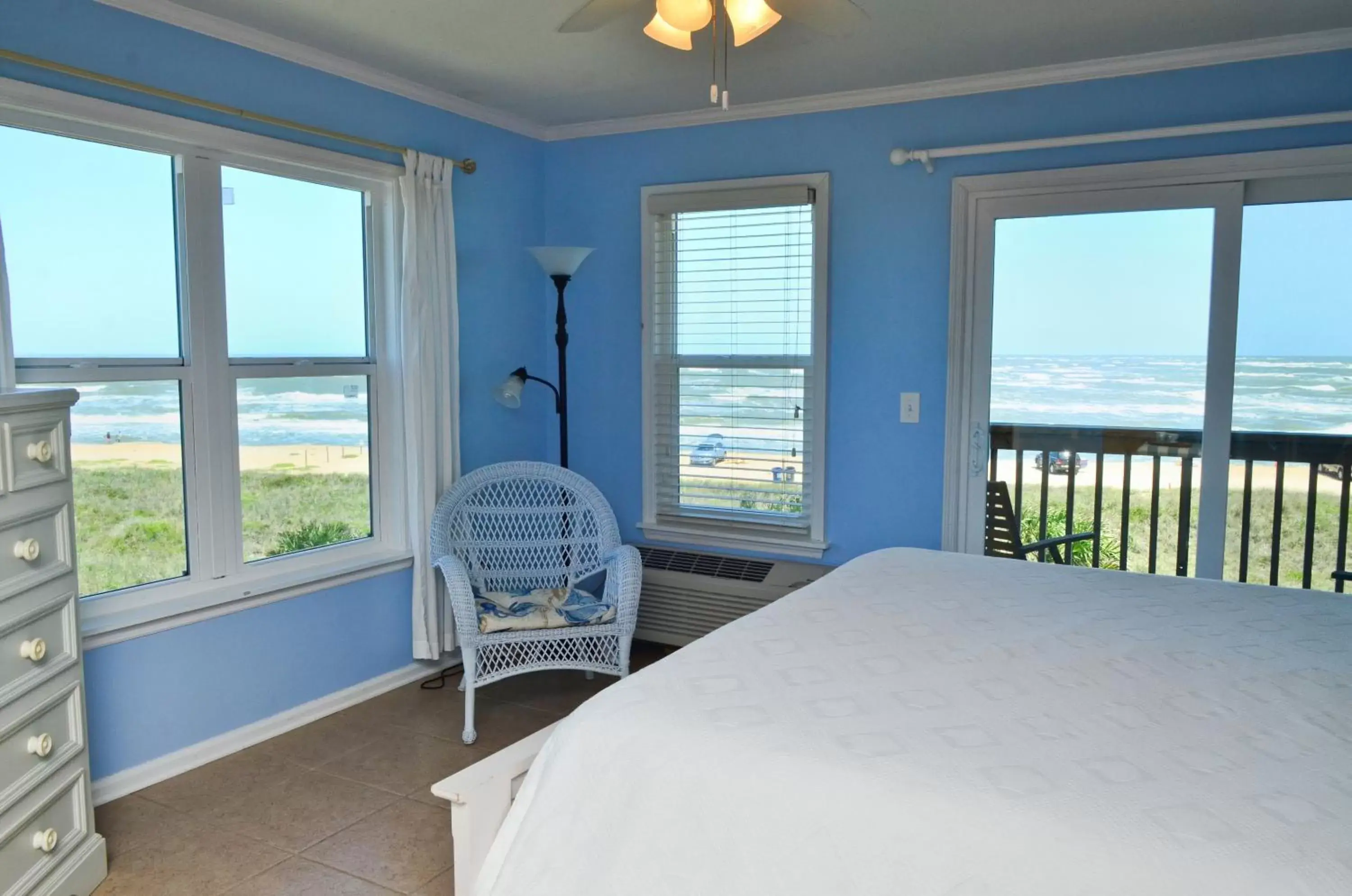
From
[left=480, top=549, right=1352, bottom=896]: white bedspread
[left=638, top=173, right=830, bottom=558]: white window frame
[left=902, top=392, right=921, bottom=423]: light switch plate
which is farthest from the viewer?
[left=638, top=173, right=830, bottom=558]: white window frame

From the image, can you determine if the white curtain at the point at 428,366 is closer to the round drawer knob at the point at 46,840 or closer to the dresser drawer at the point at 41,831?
the dresser drawer at the point at 41,831

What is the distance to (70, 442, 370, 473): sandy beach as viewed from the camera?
2.79 m

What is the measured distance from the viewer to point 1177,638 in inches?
79.5

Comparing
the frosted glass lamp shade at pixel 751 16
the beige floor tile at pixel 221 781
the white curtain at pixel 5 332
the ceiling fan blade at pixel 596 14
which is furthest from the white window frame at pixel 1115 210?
the white curtain at pixel 5 332

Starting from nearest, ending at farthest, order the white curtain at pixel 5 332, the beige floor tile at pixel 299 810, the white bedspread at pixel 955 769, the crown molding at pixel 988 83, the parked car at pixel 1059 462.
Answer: the white bedspread at pixel 955 769 < the white curtain at pixel 5 332 < the beige floor tile at pixel 299 810 < the crown molding at pixel 988 83 < the parked car at pixel 1059 462

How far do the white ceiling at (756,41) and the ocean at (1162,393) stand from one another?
41.6 inches

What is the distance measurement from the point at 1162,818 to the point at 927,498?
2.47 m

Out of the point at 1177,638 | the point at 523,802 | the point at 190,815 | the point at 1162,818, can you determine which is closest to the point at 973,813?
the point at 1162,818

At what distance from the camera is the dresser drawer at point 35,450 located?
1977 mm

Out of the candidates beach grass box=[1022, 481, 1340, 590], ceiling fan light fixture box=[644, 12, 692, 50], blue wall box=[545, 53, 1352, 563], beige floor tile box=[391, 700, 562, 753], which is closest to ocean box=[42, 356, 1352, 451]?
beach grass box=[1022, 481, 1340, 590]

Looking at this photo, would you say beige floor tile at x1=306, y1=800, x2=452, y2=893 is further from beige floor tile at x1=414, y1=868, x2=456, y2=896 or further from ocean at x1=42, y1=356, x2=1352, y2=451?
ocean at x1=42, y1=356, x2=1352, y2=451

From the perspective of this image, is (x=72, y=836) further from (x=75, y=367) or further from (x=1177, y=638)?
(x=1177, y=638)

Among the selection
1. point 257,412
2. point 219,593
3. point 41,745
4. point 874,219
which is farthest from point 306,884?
point 874,219

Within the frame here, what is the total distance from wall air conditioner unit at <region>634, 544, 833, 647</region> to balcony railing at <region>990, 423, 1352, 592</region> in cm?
92
